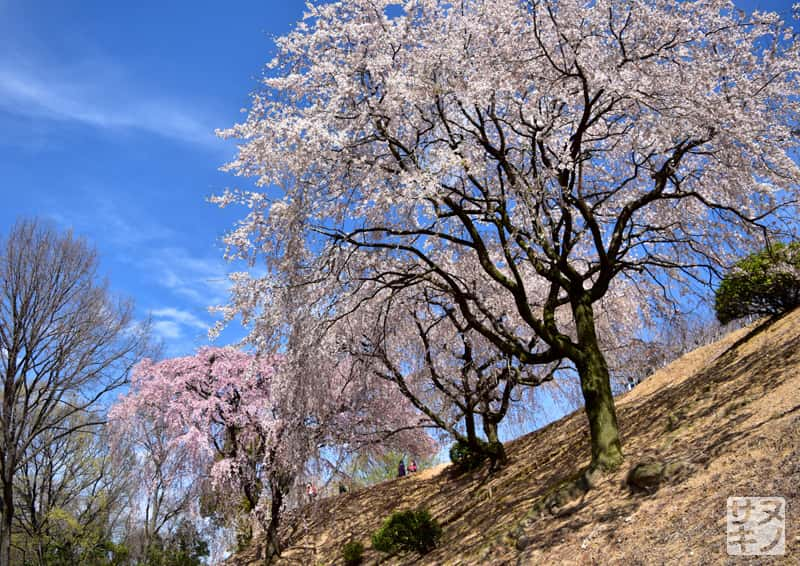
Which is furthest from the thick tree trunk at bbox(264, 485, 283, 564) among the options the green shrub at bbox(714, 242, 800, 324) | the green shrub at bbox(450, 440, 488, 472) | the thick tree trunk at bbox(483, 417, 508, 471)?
the green shrub at bbox(714, 242, 800, 324)

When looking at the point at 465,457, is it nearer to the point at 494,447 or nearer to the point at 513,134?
the point at 494,447

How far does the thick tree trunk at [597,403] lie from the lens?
26.2 ft

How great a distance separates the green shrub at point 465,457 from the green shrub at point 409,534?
335cm

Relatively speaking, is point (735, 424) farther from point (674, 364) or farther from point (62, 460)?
point (62, 460)

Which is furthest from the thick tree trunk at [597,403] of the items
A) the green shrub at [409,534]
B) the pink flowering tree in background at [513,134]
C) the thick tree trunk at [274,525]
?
the thick tree trunk at [274,525]

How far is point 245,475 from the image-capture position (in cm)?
1388

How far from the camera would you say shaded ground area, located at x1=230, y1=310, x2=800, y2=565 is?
5516 mm

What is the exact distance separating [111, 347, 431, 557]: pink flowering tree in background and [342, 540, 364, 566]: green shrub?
1711 millimetres

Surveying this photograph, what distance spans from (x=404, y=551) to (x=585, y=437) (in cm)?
401

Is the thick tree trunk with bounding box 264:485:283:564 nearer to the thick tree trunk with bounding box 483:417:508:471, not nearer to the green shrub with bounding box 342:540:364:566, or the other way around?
the green shrub with bounding box 342:540:364:566

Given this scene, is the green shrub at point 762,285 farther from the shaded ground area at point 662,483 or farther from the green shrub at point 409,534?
the green shrub at point 409,534

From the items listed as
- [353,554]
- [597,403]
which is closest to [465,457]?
[353,554]

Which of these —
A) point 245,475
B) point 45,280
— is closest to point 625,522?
point 245,475

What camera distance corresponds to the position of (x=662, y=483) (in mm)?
6648
